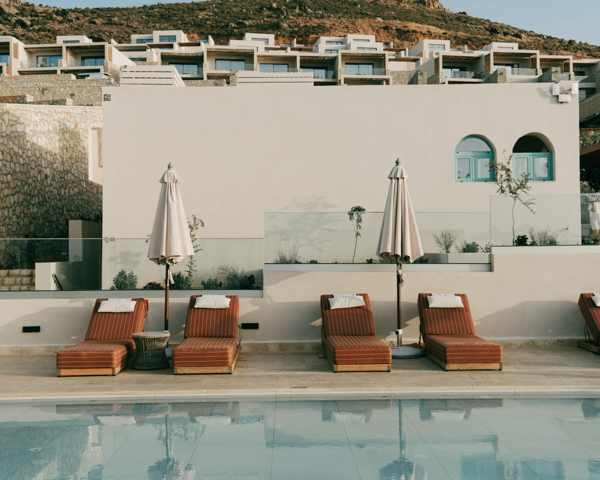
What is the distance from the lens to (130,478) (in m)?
3.75

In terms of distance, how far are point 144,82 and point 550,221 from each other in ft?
32.2

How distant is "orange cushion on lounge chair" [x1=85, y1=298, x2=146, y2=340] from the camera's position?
7.55 m

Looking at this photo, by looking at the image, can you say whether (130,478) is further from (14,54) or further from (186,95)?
(14,54)

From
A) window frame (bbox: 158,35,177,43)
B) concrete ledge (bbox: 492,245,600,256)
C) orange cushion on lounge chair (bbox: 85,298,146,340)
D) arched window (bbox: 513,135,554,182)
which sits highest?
window frame (bbox: 158,35,177,43)

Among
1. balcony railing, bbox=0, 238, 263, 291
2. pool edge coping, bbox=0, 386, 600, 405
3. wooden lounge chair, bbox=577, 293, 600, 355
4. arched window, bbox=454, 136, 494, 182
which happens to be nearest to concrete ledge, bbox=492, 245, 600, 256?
wooden lounge chair, bbox=577, 293, 600, 355

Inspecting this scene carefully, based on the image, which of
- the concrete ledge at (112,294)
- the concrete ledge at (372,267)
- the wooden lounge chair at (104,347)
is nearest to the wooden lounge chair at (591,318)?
the concrete ledge at (372,267)

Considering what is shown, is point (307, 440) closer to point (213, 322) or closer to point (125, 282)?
point (213, 322)

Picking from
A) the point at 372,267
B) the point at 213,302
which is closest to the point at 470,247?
the point at 372,267

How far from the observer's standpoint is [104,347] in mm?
6871

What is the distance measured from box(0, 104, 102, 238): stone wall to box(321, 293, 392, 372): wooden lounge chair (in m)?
11.2

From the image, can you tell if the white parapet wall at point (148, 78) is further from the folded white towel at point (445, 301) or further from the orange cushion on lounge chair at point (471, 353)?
the orange cushion on lounge chair at point (471, 353)

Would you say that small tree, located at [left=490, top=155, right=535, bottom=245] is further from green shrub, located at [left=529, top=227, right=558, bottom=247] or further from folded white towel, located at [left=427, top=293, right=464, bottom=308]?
folded white towel, located at [left=427, top=293, right=464, bottom=308]

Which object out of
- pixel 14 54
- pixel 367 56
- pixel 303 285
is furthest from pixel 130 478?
pixel 14 54

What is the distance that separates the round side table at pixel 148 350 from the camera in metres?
7.05
